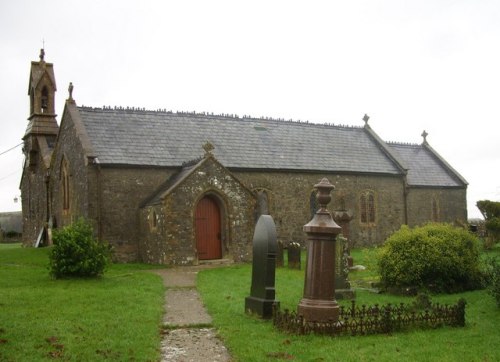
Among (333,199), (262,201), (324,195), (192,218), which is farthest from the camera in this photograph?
(333,199)

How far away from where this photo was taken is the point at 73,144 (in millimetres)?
29312

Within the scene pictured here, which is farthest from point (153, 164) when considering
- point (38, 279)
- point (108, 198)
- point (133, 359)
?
point (133, 359)

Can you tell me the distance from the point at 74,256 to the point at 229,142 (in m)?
14.4

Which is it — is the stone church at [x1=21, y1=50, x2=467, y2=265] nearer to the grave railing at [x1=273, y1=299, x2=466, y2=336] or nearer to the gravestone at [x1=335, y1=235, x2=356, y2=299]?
the gravestone at [x1=335, y1=235, x2=356, y2=299]

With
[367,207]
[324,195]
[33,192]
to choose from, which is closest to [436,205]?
[367,207]

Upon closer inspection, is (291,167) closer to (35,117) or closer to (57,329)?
(35,117)

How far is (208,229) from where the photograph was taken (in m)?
26.8

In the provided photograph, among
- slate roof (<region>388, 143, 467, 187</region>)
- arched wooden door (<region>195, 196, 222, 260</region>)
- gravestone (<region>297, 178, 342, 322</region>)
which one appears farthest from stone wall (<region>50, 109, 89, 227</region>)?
slate roof (<region>388, 143, 467, 187</region>)

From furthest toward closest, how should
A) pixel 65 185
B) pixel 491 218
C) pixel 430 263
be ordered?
1. pixel 65 185
2. pixel 491 218
3. pixel 430 263

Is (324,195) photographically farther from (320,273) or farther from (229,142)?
(229,142)

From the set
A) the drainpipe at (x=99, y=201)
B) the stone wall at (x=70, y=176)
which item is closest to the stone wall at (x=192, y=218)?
the drainpipe at (x=99, y=201)

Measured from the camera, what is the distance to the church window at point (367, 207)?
35250 millimetres

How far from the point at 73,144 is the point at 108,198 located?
4.07 m

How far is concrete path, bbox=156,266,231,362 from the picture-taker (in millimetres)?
9836
